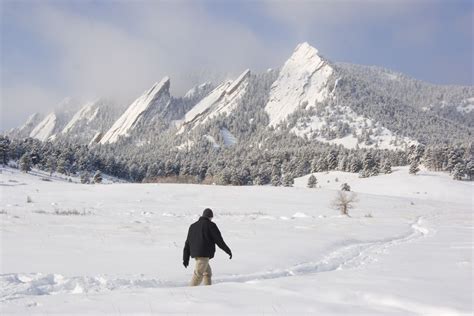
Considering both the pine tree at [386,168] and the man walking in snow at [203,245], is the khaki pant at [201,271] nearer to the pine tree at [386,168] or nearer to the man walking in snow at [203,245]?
the man walking in snow at [203,245]

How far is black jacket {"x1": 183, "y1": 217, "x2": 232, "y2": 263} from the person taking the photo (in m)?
10.3

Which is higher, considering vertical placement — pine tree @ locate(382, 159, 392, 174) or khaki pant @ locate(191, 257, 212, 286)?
pine tree @ locate(382, 159, 392, 174)

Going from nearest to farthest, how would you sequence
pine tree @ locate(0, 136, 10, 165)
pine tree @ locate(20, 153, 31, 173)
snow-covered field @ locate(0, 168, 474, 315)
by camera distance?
snow-covered field @ locate(0, 168, 474, 315) → pine tree @ locate(20, 153, 31, 173) → pine tree @ locate(0, 136, 10, 165)

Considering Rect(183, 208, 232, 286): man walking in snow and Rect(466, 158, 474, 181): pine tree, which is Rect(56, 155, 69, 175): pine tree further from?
Rect(183, 208, 232, 286): man walking in snow

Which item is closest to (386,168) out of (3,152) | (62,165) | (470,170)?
(470,170)

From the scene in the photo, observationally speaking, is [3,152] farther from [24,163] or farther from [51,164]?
[51,164]

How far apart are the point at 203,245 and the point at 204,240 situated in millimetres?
123

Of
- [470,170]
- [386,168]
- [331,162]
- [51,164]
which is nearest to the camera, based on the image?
[51,164]

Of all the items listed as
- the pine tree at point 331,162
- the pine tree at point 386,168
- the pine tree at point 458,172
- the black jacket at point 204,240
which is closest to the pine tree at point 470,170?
the pine tree at point 458,172

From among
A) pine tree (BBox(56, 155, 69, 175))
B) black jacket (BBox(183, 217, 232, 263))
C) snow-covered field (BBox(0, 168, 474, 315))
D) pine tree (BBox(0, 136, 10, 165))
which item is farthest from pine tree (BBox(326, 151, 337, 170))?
black jacket (BBox(183, 217, 232, 263))

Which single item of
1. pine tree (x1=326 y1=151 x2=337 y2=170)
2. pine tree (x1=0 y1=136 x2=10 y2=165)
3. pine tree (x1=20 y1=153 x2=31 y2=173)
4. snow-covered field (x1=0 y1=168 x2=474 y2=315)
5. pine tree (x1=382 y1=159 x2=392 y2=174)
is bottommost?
snow-covered field (x1=0 y1=168 x2=474 y2=315)

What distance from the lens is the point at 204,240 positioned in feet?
33.9

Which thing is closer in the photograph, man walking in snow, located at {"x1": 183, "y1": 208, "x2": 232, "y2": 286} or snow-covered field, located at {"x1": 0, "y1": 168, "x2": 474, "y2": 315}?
snow-covered field, located at {"x1": 0, "y1": 168, "x2": 474, "y2": 315}

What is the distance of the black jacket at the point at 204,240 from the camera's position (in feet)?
33.8
